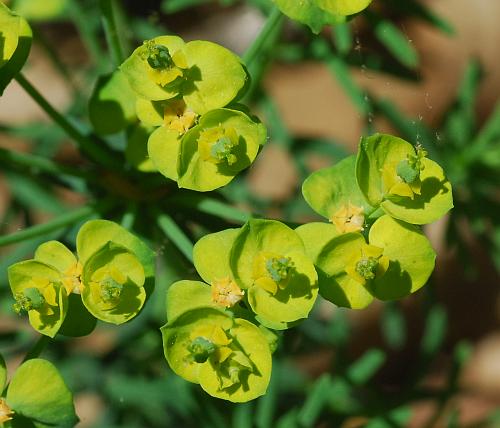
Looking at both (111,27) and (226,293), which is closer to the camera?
(226,293)

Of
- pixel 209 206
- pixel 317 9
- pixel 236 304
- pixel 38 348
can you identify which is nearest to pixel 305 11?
pixel 317 9

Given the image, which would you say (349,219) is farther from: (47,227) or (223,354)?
(47,227)

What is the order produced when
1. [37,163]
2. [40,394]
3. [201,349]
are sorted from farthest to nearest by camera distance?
[37,163], [40,394], [201,349]

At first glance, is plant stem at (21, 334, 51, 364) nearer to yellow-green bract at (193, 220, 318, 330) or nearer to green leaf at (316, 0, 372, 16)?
yellow-green bract at (193, 220, 318, 330)

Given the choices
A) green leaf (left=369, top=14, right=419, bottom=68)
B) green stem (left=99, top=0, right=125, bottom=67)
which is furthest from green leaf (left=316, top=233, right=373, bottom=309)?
green leaf (left=369, top=14, right=419, bottom=68)

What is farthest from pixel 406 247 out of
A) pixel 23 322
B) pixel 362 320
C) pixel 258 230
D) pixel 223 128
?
pixel 362 320

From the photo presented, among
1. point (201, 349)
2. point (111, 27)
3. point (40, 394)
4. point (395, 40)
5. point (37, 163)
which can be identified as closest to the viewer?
point (201, 349)

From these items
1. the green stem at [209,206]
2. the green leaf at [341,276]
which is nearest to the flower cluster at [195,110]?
the green stem at [209,206]
